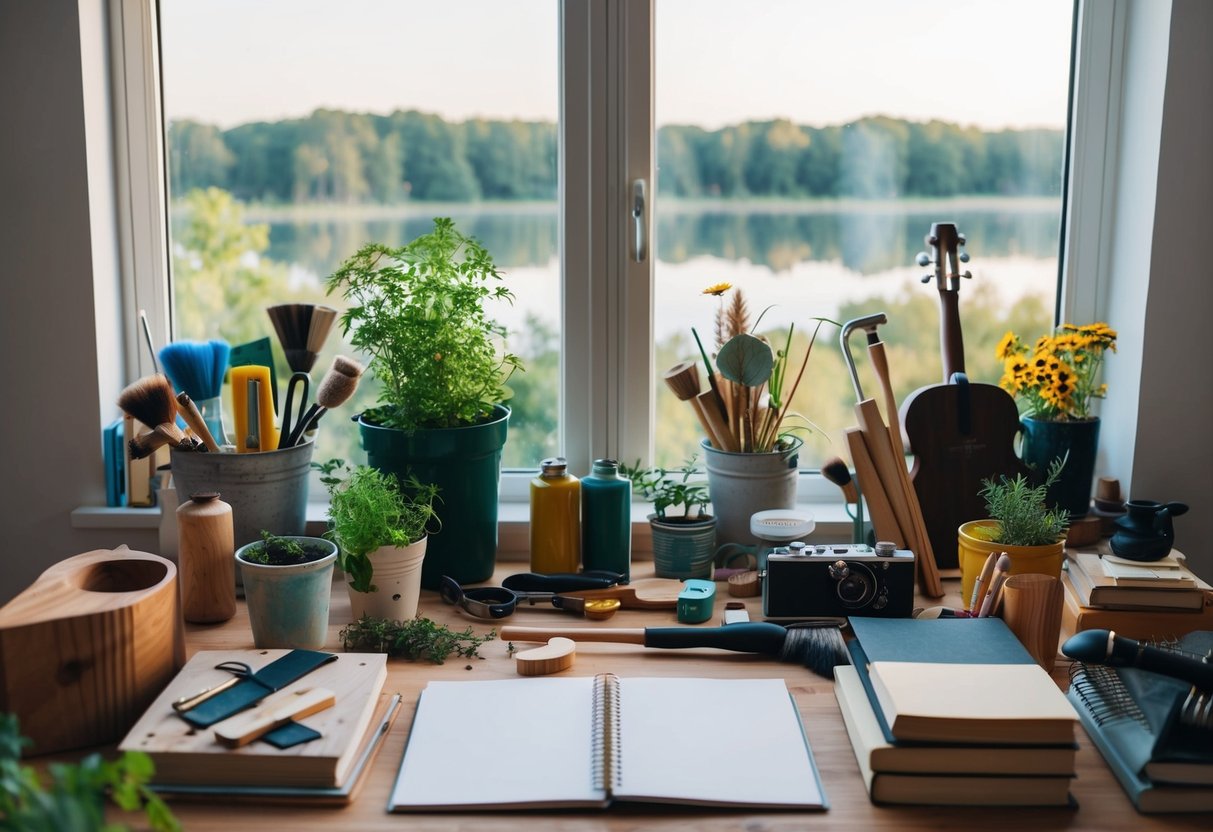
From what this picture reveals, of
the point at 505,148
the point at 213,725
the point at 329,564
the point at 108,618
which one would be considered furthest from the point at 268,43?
the point at 213,725

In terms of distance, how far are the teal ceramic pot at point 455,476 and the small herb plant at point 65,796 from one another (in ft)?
2.72

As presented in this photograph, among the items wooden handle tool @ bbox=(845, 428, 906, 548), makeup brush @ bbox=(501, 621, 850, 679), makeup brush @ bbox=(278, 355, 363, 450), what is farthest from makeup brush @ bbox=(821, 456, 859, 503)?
makeup brush @ bbox=(278, 355, 363, 450)

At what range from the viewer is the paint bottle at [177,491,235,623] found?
60.1 inches

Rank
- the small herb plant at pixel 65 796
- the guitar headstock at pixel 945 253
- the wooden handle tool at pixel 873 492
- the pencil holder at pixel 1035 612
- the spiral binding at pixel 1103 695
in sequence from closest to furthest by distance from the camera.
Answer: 1. the small herb plant at pixel 65 796
2. the spiral binding at pixel 1103 695
3. the pencil holder at pixel 1035 612
4. the wooden handle tool at pixel 873 492
5. the guitar headstock at pixel 945 253

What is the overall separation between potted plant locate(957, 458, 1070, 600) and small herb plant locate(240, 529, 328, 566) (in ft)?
2.90

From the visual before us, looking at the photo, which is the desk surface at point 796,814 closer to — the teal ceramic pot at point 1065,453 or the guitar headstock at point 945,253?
the teal ceramic pot at point 1065,453

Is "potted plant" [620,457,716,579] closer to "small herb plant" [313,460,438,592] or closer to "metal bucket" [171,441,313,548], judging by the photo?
"small herb plant" [313,460,438,592]

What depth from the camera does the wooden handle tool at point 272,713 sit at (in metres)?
1.14

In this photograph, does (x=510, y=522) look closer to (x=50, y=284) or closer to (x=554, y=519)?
(x=554, y=519)

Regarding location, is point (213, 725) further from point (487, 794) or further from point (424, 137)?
point (424, 137)

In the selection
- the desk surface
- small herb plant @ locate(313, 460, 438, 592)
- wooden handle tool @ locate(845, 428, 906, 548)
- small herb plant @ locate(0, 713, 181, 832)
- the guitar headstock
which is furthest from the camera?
the guitar headstock

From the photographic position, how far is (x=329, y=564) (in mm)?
1453

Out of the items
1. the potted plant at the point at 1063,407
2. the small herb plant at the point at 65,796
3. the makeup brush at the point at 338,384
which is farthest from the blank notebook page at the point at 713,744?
the potted plant at the point at 1063,407

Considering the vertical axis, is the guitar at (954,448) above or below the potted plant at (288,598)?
above
